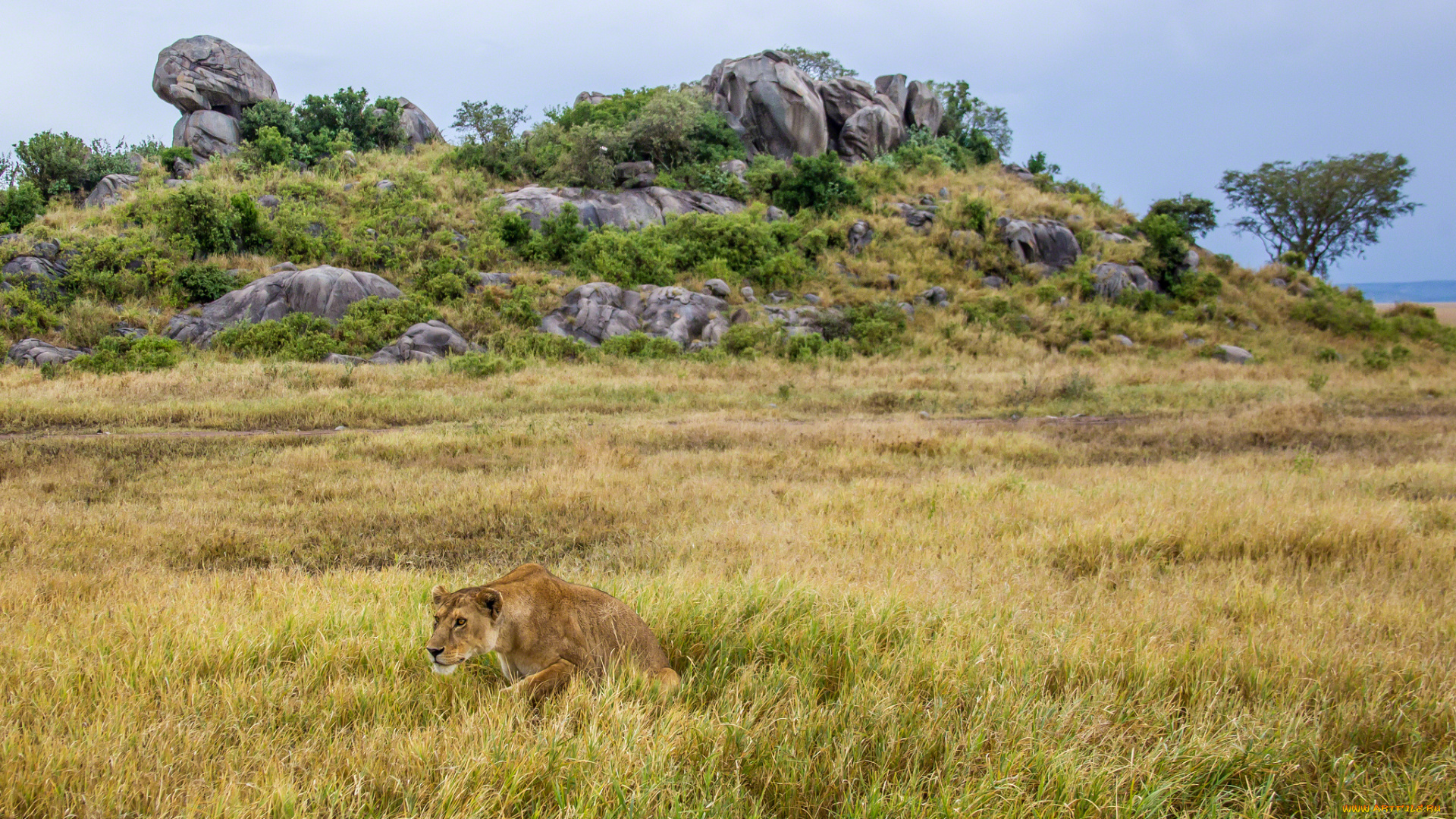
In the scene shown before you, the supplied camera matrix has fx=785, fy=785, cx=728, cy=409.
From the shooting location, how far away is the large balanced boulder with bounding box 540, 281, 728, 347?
2452cm

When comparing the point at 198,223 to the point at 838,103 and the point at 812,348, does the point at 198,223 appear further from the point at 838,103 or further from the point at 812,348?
the point at 838,103

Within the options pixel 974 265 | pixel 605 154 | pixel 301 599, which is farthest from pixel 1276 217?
pixel 301 599

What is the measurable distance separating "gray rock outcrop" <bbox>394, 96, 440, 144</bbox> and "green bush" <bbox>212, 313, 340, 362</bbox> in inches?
862

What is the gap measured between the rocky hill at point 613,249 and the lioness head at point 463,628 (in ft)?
59.0

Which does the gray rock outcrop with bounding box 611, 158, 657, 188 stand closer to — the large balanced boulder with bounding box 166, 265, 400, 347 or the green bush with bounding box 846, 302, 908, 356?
the green bush with bounding box 846, 302, 908, 356

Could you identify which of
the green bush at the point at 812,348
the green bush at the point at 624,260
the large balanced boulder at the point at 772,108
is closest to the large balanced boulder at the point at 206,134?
the green bush at the point at 624,260

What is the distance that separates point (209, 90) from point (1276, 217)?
5736 centimetres

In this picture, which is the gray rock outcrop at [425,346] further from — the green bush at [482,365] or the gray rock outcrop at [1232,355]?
the gray rock outcrop at [1232,355]

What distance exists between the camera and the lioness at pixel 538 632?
2.79 meters

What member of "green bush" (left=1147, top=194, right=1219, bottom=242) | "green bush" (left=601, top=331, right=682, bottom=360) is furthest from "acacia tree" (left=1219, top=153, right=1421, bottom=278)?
"green bush" (left=601, top=331, right=682, bottom=360)

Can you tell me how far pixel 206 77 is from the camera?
36812mm

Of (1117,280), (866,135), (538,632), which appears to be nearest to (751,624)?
(538,632)

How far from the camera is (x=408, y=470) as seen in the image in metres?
9.93

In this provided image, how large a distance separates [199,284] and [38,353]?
4775 mm
